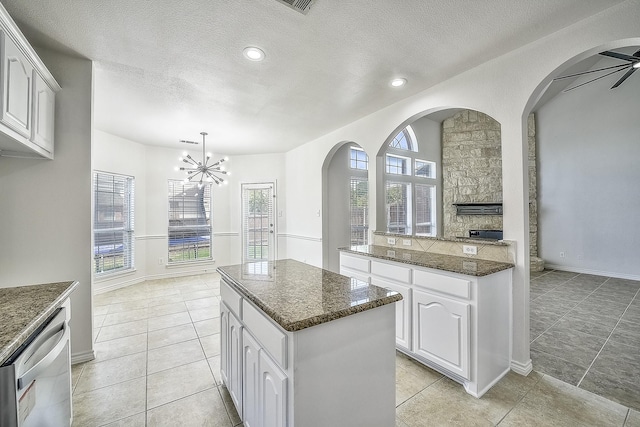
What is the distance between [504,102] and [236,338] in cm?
277

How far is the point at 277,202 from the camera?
20.1 ft

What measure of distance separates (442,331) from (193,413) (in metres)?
1.88

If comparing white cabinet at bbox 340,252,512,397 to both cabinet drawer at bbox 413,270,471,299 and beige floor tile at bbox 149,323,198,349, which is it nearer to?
cabinet drawer at bbox 413,270,471,299

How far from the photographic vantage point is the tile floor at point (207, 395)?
1.73m

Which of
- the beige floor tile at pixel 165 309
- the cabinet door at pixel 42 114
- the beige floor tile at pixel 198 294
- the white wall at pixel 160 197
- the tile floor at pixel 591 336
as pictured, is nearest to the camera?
the cabinet door at pixel 42 114

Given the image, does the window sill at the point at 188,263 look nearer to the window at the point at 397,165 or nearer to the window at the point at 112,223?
the window at the point at 112,223

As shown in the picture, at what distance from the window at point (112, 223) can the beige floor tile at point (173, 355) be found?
9.33ft

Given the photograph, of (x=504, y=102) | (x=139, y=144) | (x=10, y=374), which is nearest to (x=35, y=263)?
(x=10, y=374)

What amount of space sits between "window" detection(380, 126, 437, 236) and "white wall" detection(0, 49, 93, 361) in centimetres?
498

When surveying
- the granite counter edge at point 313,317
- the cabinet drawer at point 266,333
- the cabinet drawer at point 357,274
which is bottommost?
the cabinet drawer at point 357,274

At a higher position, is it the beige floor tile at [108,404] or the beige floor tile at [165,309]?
the beige floor tile at [165,309]

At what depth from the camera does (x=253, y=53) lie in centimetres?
229

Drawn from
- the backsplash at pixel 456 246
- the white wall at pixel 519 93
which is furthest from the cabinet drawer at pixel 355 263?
the white wall at pixel 519 93

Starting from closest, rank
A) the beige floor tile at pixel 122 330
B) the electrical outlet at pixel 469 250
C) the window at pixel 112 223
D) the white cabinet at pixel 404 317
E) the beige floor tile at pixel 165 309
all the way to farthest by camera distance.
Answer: the white cabinet at pixel 404 317 < the electrical outlet at pixel 469 250 < the beige floor tile at pixel 122 330 < the beige floor tile at pixel 165 309 < the window at pixel 112 223
